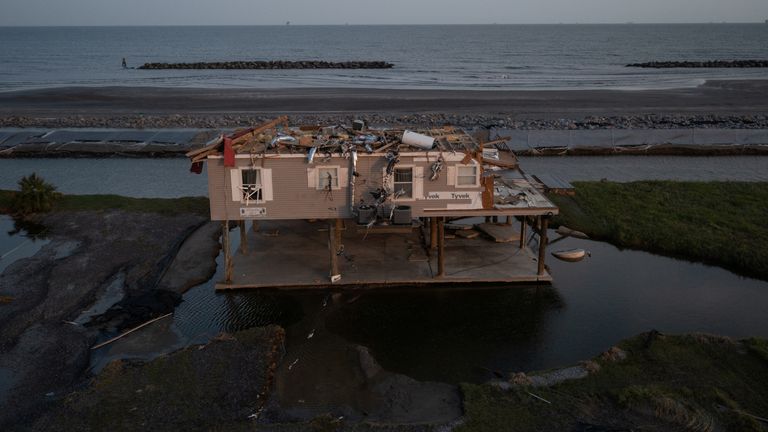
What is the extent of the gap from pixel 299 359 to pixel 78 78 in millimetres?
111074

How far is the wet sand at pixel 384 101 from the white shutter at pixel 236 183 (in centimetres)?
4835

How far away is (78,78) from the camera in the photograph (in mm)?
113938

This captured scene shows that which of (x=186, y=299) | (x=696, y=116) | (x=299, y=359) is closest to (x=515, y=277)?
(x=299, y=359)

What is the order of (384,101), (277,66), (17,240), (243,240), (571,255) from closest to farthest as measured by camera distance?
1. (243,240)
2. (571,255)
3. (17,240)
4. (384,101)
5. (277,66)

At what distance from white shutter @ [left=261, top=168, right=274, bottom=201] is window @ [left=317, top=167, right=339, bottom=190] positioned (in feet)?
6.52

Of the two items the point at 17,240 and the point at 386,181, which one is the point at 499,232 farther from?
the point at 17,240

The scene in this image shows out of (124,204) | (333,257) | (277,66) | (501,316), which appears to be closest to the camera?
(501,316)

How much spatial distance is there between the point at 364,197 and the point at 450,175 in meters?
3.70

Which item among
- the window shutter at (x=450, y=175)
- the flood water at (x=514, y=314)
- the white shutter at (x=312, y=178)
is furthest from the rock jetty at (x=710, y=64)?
the white shutter at (x=312, y=178)

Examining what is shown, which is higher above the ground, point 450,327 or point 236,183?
point 236,183

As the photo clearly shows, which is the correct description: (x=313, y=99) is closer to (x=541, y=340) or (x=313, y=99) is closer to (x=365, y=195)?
(x=365, y=195)

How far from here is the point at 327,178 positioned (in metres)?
25.4


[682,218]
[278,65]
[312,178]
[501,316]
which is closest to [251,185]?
[312,178]

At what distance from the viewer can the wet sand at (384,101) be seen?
73.8m
